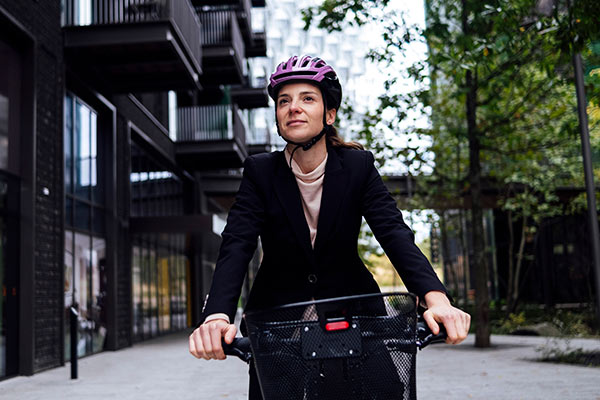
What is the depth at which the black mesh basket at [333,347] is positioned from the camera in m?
1.91

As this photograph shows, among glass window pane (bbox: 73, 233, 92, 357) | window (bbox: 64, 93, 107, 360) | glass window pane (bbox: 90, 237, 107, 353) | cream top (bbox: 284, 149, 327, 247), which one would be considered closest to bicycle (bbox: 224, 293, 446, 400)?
cream top (bbox: 284, 149, 327, 247)

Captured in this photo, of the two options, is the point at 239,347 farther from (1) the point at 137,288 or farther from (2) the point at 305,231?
(1) the point at 137,288

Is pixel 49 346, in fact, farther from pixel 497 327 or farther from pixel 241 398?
pixel 497 327

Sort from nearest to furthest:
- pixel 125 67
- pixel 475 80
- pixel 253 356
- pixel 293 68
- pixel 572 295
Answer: pixel 253 356 < pixel 293 68 < pixel 475 80 < pixel 125 67 < pixel 572 295

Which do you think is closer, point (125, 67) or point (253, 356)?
point (253, 356)

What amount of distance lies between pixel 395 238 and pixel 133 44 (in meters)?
11.6

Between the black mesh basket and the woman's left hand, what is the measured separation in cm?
12

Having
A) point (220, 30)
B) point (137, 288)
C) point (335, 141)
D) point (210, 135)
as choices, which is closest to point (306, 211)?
point (335, 141)

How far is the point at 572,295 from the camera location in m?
26.6

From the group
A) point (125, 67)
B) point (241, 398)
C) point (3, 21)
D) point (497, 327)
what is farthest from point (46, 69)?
point (497, 327)

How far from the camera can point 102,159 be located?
15852 millimetres

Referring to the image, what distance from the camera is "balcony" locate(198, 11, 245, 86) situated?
19.6 meters

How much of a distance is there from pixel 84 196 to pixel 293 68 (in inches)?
499

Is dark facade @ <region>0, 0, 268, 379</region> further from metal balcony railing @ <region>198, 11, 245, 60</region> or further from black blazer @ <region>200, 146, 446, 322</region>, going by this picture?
black blazer @ <region>200, 146, 446, 322</region>
